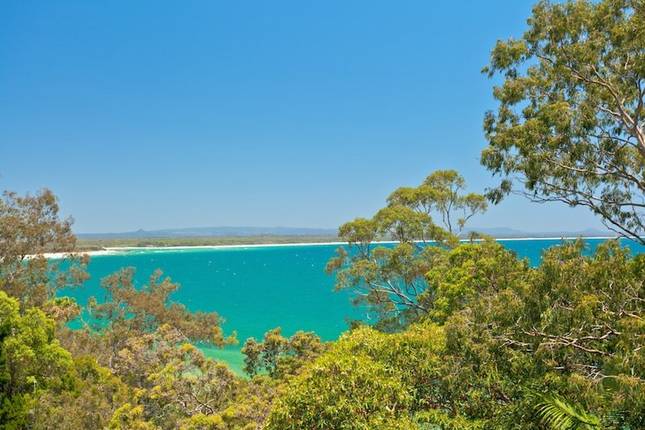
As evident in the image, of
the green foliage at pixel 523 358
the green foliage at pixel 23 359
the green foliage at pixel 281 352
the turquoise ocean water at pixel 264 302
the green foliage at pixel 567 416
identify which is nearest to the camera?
the green foliage at pixel 567 416

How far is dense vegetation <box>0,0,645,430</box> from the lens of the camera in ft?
23.7

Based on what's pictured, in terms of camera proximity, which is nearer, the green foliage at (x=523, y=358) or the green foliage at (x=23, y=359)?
the green foliage at (x=523, y=358)

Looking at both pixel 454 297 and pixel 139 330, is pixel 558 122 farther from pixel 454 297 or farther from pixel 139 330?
pixel 139 330

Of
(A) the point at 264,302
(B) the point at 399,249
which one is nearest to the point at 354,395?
(B) the point at 399,249

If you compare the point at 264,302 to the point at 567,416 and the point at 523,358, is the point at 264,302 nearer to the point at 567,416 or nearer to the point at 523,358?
the point at 523,358

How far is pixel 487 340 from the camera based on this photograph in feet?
26.3

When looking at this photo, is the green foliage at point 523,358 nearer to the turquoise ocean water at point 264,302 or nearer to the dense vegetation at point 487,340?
the dense vegetation at point 487,340

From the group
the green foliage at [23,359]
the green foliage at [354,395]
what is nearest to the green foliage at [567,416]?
the green foliage at [354,395]

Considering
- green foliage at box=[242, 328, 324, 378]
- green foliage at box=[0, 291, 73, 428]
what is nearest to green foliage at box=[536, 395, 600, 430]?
green foliage at box=[0, 291, 73, 428]

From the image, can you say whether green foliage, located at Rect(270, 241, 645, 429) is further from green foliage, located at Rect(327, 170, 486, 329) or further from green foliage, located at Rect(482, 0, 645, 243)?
green foliage, located at Rect(327, 170, 486, 329)

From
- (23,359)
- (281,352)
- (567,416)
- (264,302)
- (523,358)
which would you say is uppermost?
(523,358)

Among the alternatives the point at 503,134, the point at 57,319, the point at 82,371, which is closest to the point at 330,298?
the point at 57,319

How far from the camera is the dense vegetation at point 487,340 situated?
23.7 ft

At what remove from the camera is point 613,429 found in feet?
21.6
